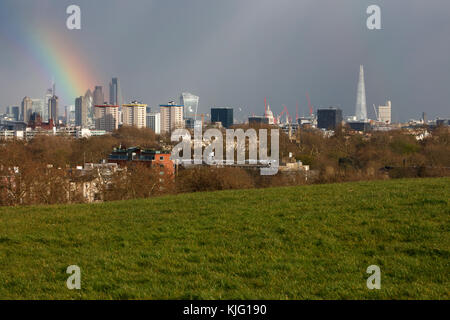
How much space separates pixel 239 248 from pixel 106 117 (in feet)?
499

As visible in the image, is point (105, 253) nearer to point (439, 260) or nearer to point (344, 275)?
point (344, 275)

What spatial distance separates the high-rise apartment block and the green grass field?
14541cm

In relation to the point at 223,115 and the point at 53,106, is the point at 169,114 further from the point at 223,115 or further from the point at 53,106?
the point at 53,106

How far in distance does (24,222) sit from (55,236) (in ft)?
5.19

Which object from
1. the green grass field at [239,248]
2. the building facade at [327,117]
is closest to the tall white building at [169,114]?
the building facade at [327,117]

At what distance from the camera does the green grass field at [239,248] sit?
5.17 m

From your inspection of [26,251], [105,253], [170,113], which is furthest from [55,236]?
[170,113]

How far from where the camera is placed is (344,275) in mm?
5504

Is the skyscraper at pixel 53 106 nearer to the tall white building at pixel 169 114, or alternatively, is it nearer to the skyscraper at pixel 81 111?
the skyscraper at pixel 81 111

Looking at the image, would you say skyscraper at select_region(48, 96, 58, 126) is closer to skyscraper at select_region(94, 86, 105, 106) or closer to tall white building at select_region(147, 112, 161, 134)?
skyscraper at select_region(94, 86, 105, 106)

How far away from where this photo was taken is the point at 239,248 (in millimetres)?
6680

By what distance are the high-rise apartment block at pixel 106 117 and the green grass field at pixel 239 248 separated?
145m

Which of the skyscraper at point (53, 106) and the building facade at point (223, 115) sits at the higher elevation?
the skyscraper at point (53, 106)

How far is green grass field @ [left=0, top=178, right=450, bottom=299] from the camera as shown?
5.17m
